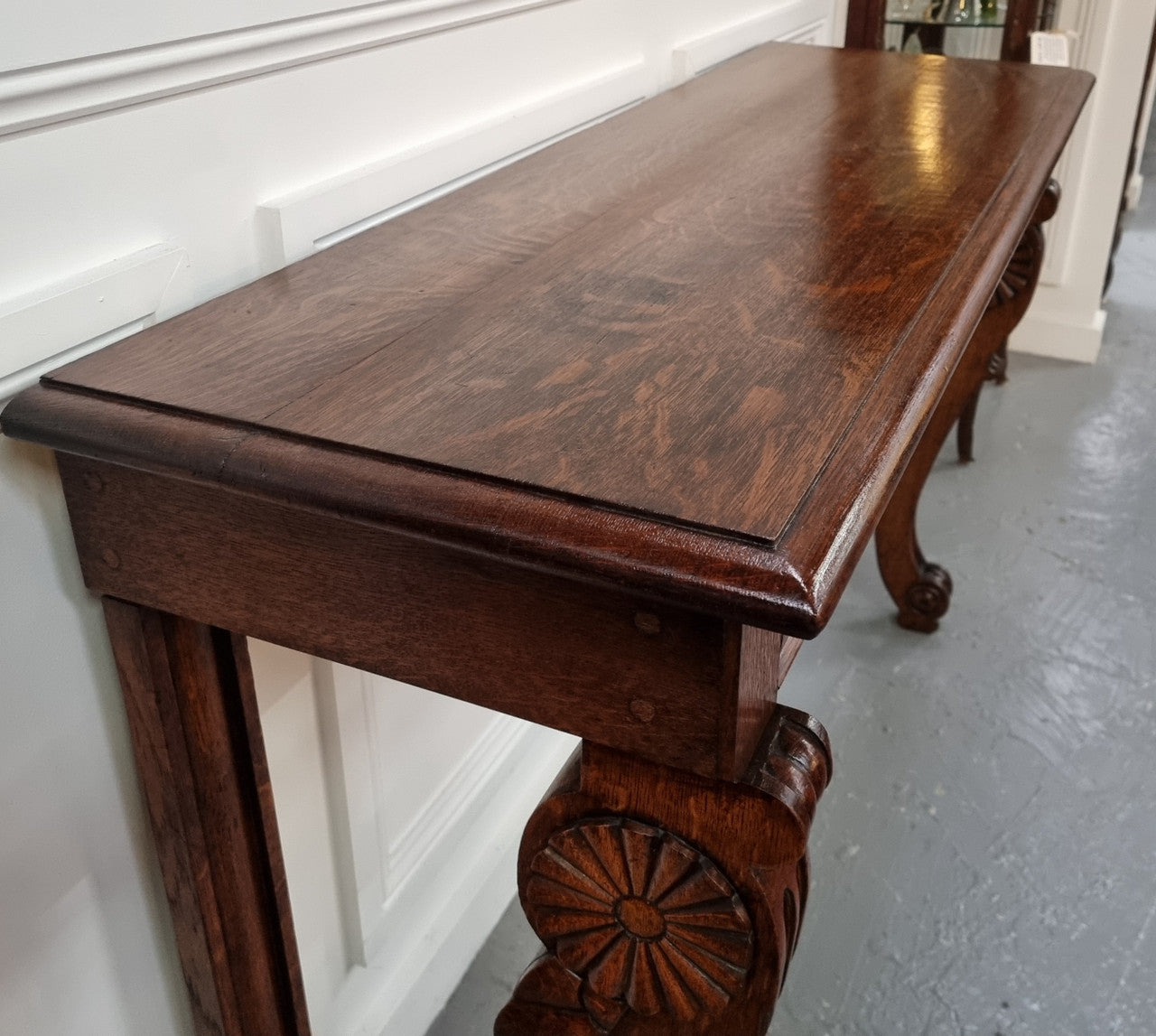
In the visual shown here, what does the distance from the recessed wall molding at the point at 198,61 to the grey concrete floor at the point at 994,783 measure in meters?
0.92

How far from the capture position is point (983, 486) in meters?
2.10

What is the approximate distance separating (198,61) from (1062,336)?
240 centimetres

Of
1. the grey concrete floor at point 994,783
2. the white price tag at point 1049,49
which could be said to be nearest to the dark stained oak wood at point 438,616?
the grey concrete floor at point 994,783

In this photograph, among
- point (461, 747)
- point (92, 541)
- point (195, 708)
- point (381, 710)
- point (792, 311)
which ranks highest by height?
point (792, 311)

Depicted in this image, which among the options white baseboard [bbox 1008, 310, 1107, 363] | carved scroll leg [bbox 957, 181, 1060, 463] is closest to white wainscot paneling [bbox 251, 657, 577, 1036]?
carved scroll leg [bbox 957, 181, 1060, 463]

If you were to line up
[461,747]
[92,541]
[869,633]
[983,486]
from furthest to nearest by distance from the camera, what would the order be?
1. [983,486]
2. [869,633]
3. [461,747]
4. [92,541]

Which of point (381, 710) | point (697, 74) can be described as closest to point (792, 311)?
point (381, 710)

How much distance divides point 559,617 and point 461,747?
27.4 inches

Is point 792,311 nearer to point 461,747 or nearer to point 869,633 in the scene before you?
point 461,747

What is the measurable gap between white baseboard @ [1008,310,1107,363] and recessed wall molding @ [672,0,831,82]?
95 centimetres

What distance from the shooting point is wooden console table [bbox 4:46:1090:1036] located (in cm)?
49

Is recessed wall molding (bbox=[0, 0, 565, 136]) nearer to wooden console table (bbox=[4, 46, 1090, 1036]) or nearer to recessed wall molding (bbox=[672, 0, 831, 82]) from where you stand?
wooden console table (bbox=[4, 46, 1090, 1036])

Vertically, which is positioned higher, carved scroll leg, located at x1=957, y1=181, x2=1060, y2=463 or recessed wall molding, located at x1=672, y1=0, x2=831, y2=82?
recessed wall molding, located at x1=672, y1=0, x2=831, y2=82

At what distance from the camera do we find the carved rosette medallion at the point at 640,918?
0.55 meters
